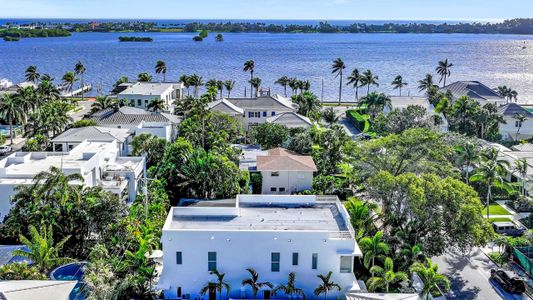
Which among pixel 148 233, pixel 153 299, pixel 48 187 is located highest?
pixel 48 187

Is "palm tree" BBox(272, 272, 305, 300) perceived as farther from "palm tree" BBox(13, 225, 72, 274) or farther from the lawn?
the lawn

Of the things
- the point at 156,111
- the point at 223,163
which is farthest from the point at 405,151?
the point at 156,111

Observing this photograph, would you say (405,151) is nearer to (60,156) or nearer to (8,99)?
(60,156)

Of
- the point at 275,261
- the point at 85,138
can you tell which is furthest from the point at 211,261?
the point at 85,138

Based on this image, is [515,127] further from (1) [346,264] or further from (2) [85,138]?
(2) [85,138]

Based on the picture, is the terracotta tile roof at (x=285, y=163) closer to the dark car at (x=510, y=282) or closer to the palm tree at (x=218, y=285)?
the dark car at (x=510, y=282)

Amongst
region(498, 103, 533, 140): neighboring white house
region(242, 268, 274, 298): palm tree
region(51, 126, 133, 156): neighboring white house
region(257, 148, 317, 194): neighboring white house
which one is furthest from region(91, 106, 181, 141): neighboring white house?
region(498, 103, 533, 140): neighboring white house
